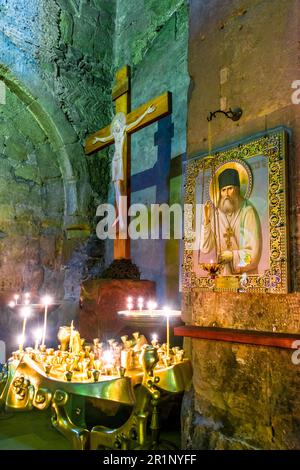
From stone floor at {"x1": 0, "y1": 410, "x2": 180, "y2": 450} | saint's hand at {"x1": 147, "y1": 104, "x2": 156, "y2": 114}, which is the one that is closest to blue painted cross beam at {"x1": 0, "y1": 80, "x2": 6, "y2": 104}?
saint's hand at {"x1": 147, "y1": 104, "x2": 156, "y2": 114}

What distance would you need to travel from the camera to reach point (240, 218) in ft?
8.90

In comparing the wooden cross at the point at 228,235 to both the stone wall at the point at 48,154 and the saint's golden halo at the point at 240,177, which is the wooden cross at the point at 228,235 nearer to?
the saint's golden halo at the point at 240,177

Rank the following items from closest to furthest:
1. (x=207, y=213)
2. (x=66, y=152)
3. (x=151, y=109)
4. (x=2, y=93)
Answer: (x=207, y=213) < (x=151, y=109) < (x=2, y=93) < (x=66, y=152)

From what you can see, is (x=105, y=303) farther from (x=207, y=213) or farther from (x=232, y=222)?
(x=232, y=222)

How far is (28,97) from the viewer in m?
5.89

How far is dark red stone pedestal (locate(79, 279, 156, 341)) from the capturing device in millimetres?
4230

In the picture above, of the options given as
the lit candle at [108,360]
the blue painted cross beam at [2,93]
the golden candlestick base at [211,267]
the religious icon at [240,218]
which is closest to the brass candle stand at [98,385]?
the lit candle at [108,360]

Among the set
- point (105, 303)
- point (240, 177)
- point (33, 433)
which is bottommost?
point (33, 433)

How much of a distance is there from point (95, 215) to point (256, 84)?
4.03 metres

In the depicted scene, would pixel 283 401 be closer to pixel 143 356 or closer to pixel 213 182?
pixel 143 356

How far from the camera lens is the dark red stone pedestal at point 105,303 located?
167 inches

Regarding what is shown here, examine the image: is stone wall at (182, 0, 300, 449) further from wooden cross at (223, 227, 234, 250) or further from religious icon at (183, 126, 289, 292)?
wooden cross at (223, 227, 234, 250)

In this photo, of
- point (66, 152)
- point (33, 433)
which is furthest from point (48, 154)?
point (33, 433)

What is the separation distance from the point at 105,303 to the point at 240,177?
2.26 meters
